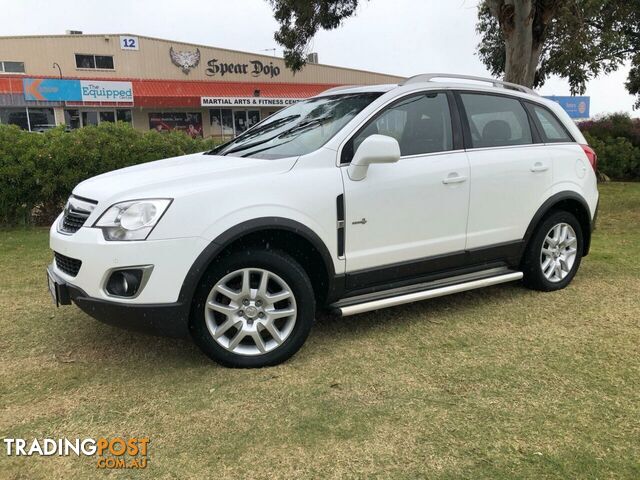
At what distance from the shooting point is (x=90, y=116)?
31891mm

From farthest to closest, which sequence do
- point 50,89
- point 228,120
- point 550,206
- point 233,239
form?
point 228,120
point 50,89
point 550,206
point 233,239

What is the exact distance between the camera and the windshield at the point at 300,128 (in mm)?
3771

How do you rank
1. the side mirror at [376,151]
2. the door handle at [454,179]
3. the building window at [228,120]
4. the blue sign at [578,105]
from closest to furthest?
the side mirror at [376,151]
the door handle at [454,179]
the blue sign at [578,105]
the building window at [228,120]

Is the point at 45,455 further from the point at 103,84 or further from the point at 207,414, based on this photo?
the point at 103,84

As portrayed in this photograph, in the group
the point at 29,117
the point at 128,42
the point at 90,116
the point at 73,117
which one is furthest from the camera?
the point at 128,42

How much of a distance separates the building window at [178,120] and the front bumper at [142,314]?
105 ft

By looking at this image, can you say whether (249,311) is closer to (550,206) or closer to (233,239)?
(233,239)

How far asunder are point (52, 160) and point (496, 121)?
6.02 metres

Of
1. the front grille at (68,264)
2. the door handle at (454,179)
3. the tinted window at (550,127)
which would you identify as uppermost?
the tinted window at (550,127)

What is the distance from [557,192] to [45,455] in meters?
4.15

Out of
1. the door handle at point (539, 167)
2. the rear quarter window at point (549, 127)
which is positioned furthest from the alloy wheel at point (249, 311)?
the rear quarter window at point (549, 127)

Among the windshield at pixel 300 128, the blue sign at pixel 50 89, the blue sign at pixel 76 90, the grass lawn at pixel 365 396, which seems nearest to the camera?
the grass lawn at pixel 365 396

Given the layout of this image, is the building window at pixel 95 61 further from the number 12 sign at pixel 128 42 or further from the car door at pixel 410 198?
the car door at pixel 410 198

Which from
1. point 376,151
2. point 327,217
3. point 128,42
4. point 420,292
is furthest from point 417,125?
point 128,42
